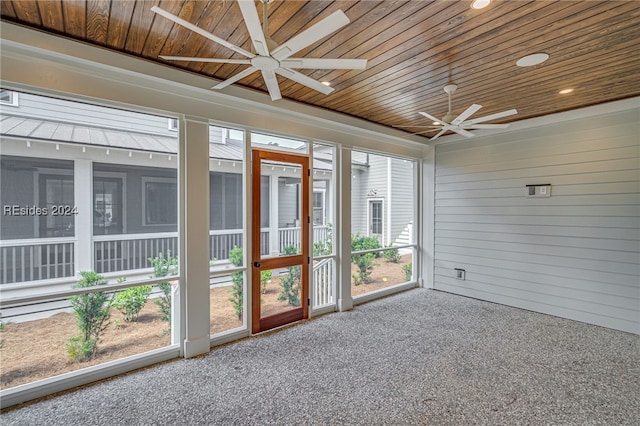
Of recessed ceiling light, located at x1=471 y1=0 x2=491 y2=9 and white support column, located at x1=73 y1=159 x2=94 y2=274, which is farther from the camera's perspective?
white support column, located at x1=73 y1=159 x2=94 y2=274

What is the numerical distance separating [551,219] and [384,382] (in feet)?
11.4

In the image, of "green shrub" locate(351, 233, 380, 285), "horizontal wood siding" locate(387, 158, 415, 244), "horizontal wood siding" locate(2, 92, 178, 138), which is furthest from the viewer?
"horizontal wood siding" locate(387, 158, 415, 244)

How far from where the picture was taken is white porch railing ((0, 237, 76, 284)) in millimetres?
2514

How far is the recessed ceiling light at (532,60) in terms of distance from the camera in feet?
9.00

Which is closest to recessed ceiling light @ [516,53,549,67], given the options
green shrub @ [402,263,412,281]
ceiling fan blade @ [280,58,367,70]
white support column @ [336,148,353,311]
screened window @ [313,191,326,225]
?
ceiling fan blade @ [280,58,367,70]

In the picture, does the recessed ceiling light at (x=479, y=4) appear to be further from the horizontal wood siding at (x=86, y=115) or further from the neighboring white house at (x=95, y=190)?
the horizontal wood siding at (x=86, y=115)

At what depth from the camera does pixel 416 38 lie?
2.48m

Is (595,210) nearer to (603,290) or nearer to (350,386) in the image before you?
(603,290)

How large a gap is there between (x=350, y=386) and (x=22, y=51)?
3717mm

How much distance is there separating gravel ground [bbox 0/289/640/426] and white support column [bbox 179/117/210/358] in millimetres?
312

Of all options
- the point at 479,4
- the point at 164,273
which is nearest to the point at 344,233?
the point at 164,273

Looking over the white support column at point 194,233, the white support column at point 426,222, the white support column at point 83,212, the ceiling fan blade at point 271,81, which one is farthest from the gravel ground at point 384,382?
the ceiling fan blade at point 271,81

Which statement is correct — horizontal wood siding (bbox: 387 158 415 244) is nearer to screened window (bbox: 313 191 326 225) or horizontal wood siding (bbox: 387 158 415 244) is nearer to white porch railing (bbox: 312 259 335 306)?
white porch railing (bbox: 312 259 335 306)

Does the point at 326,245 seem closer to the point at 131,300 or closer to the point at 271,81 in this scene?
the point at 131,300
